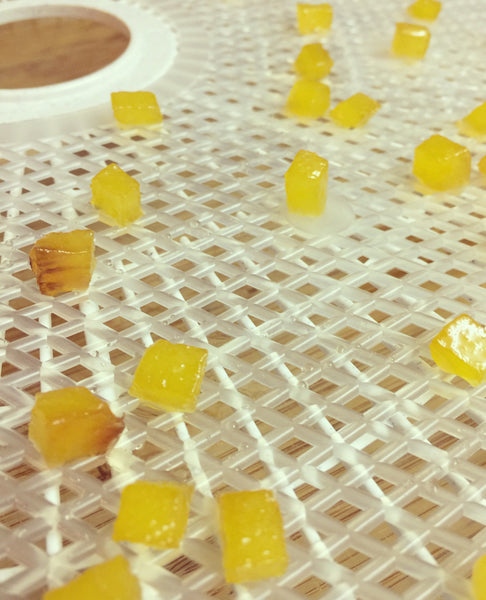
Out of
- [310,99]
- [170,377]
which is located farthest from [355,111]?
[170,377]

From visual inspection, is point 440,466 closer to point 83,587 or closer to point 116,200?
point 83,587

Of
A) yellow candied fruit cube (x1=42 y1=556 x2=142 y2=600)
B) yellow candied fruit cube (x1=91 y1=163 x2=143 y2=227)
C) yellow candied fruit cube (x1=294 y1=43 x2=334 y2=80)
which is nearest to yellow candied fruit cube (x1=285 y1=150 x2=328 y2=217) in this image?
yellow candied fruit cube (x1=91 y1=163 x2=143 y2=227)

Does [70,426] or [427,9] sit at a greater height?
[427,9]

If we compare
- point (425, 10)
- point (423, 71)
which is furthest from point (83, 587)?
point (425, 10)

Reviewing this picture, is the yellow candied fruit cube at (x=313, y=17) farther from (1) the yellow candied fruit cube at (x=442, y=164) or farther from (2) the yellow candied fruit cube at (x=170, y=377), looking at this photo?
(2) the yellow candied fruit cube at (x=170, y=377)

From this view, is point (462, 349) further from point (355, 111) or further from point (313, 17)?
point (313, 17)

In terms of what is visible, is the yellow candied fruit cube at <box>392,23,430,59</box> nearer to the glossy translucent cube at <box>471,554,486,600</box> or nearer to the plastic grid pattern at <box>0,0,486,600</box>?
the plastic grid pattern at <box>0,0,486,600</box>
